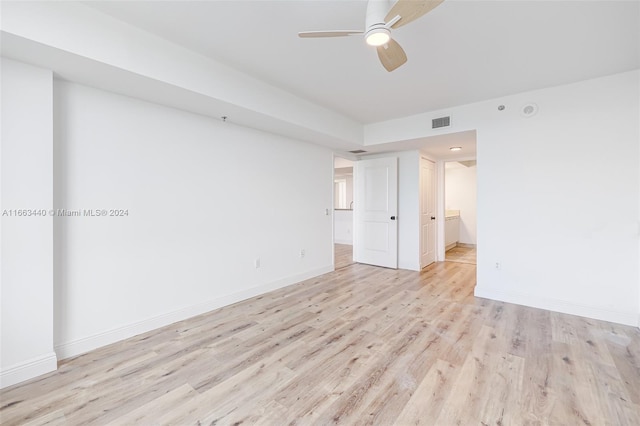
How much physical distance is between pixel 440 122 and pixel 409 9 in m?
2.75

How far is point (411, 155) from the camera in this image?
522 centimetres

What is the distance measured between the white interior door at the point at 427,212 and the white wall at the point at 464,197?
2.84 metres

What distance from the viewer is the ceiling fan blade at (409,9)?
151cm

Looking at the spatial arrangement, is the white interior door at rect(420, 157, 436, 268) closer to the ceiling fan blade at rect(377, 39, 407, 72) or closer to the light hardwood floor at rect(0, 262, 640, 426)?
the light hardwood floor at rect(0, 262, 640, 426)

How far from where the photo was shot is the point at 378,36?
1.70 m

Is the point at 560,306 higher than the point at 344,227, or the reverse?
the point at 344,227

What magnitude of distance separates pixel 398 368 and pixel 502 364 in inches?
33.1

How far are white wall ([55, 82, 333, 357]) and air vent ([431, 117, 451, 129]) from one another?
2.22 m

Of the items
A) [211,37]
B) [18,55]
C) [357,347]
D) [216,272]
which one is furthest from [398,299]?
[18,55]

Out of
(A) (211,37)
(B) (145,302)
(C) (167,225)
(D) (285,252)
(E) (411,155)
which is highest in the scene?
(A) (211,37)

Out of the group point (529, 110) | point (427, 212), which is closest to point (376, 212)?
point (427, 212)

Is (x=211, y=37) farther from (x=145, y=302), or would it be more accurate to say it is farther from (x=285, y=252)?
(x=285, y=252)

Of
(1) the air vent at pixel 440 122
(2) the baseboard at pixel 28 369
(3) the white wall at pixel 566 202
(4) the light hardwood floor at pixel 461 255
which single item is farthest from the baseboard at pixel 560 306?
(2) the baseboard at pixel 28 369

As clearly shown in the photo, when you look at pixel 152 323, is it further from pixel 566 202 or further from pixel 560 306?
pixel 566 202
